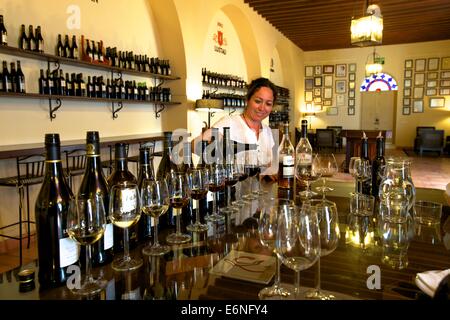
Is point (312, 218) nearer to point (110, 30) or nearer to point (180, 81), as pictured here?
point (110, 30)

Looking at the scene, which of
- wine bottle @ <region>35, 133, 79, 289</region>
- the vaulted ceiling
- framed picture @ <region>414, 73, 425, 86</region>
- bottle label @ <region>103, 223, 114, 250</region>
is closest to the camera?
wine bottle @ <region>35, 133, 79, 289</region>

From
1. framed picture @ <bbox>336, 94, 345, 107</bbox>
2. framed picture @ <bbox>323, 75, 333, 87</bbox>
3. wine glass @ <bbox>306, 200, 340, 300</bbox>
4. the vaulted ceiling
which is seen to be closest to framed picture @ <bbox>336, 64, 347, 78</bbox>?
framed picture @ <bbox>323, 75, 333, 87</bbox>

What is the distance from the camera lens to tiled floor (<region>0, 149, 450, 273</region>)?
10.4ft

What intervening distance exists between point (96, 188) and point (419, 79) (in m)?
13.5

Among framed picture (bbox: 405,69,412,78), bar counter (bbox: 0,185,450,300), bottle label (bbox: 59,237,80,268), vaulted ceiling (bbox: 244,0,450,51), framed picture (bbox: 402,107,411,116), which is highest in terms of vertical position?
vaulted ceiling (bbox: 244,0,450,51)

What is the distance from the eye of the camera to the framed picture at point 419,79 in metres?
12.0

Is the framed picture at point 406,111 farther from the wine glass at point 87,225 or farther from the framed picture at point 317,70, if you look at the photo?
the wine glass at point 87,225

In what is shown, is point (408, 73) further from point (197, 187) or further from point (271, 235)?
point (271, 235)

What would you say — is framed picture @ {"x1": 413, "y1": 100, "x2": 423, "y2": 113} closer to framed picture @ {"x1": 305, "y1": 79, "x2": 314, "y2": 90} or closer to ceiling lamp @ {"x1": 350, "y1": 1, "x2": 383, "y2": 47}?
framed picture @ {"x1": 305, "y1": 79, "x2": 314, "y2": 90}

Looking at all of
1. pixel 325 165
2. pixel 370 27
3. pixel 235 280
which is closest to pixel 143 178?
pixel 235 280

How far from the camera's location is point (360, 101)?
13.0 m

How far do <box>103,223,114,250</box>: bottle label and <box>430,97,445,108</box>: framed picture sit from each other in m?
13.5

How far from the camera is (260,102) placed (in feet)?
8.86
